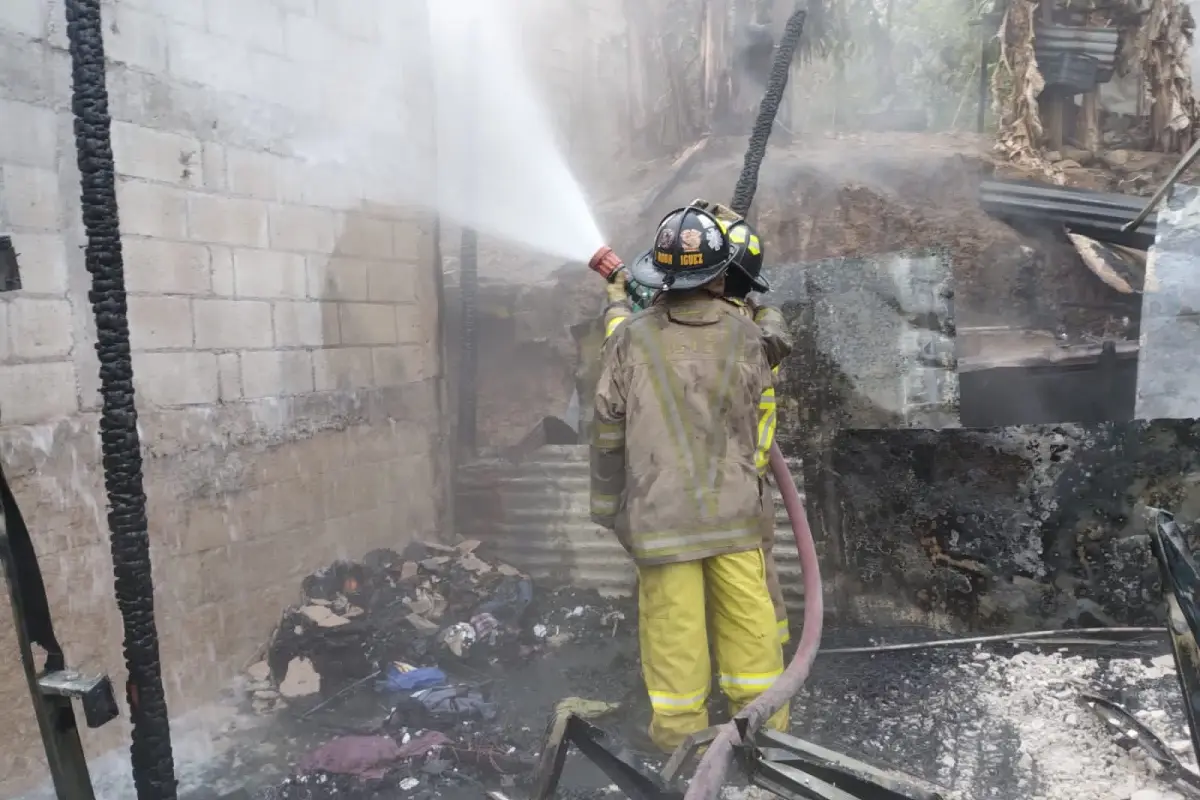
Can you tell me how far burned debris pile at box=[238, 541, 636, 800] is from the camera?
11.0ft

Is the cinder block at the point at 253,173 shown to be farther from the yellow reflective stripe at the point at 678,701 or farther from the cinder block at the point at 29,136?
the yellow reflective stripe at the point at 678,701

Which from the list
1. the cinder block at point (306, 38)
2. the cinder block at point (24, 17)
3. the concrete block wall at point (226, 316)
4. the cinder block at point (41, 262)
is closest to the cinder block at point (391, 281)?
the concrete block wall at point (226, 316)

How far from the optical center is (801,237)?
7.69 metres

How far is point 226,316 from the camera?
→ 13.6 feet

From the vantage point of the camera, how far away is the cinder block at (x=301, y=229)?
4496 mm

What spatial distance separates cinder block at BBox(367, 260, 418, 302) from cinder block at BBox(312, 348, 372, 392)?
15.4 inches

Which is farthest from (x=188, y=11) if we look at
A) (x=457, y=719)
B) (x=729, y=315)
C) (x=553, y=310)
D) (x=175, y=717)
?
(x=553, y=310)

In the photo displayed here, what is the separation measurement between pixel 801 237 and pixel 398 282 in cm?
395

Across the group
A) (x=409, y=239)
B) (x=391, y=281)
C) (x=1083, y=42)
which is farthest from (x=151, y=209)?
(x=1083, y=42)

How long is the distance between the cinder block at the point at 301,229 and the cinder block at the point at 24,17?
4.44ft

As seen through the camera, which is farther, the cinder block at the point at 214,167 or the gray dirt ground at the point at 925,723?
the cinder block at the point at 214,167

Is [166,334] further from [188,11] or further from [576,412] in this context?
[576,412]

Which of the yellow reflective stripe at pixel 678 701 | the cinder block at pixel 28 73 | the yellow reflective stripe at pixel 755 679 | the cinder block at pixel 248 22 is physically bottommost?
the yellow reflective stripe at pixel 678 701

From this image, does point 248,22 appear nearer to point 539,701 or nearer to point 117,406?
point 117,406
